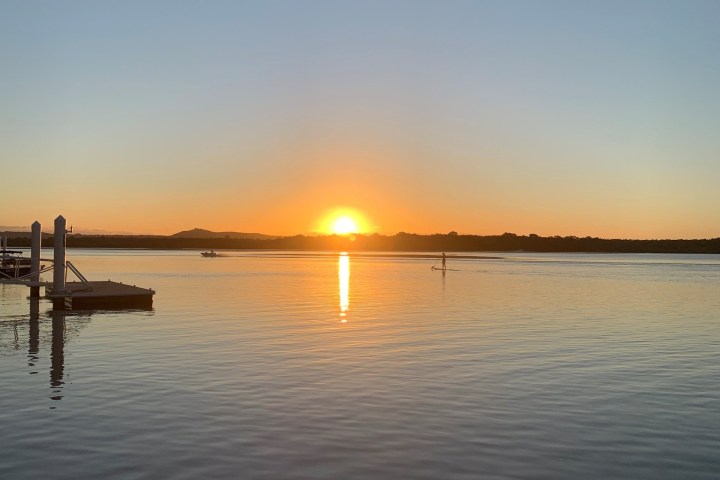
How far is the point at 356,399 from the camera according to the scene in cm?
1858

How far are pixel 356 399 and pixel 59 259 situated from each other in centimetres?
3315

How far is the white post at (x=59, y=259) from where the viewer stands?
44438 mm

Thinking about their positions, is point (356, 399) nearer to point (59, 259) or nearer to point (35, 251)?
point (59, 259)

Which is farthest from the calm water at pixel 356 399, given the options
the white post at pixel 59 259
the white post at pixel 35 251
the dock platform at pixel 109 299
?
the white post at pixel 35 251

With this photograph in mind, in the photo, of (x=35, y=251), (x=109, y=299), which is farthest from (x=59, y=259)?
(x=35, y=251)

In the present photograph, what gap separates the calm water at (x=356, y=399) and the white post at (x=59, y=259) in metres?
6.70

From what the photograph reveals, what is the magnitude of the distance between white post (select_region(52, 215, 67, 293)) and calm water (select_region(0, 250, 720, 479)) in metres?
6.70

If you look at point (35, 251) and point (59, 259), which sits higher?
point (35, 251)

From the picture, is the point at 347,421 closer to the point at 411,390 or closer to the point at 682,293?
the point at 411,390

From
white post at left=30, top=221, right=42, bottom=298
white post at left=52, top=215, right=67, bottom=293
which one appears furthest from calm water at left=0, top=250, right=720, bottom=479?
white post at left=30, top=221, right=42, bottom=298

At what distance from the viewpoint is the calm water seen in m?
13.1

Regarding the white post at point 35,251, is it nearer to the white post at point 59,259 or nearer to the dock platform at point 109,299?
the dock platform at point 109,299

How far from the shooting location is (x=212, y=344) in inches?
1145

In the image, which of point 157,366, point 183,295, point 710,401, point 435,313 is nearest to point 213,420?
point 157,366
